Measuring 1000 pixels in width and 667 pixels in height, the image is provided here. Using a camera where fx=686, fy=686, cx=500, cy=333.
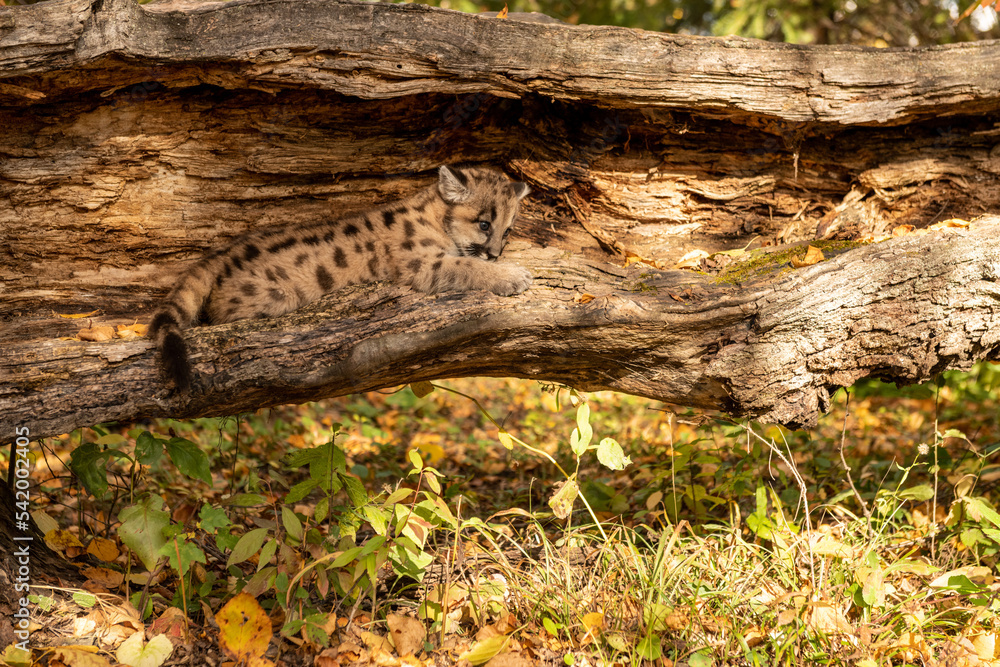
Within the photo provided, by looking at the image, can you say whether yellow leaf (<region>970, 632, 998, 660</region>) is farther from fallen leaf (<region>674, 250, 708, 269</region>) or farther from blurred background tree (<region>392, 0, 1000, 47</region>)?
blurred background tree (<region>392, 0, 1000, 47</region>)

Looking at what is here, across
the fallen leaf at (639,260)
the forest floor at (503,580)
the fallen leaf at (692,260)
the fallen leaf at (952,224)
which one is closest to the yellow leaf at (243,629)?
the forest floor at (503,580)

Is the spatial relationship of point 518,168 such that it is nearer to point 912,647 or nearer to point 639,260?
point 639,260

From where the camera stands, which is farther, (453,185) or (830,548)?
(453,185)

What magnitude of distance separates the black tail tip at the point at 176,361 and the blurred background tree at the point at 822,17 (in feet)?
24.3

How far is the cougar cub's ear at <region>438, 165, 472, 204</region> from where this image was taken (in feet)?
15.5

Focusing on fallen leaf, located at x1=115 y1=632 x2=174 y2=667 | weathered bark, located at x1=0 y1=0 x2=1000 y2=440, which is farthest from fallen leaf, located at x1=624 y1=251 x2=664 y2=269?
fallen leaf, located at x1=115 y1=632 x2=174 y2=667

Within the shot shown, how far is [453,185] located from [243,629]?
2988mm

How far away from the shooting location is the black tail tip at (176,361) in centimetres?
338

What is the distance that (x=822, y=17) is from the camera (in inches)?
390

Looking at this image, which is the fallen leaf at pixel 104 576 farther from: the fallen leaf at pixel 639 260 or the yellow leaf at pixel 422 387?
the fallen leaf at pixel 639 260

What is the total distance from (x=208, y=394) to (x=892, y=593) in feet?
12.4

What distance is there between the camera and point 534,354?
3906 millimetres

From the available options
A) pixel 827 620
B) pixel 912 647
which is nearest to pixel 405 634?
pixel 827 620

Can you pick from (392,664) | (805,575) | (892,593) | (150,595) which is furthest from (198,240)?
(892,593)
